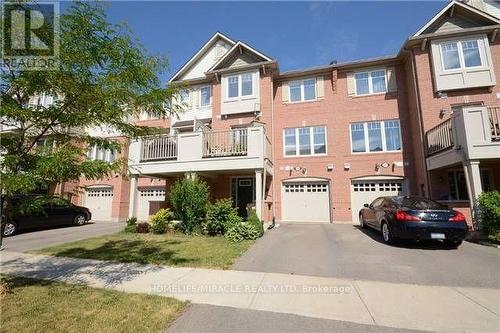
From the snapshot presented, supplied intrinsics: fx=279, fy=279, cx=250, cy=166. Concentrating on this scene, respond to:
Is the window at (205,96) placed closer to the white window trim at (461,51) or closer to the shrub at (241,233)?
the shrub at (241,233)

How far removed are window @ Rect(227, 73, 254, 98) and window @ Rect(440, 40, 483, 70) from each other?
9958mm

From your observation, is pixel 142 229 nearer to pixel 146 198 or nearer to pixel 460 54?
pixel 146 198

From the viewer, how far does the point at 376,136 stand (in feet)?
51.0

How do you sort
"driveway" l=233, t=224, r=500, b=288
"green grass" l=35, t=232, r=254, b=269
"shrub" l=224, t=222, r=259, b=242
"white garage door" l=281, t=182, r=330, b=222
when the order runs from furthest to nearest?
"white garage door" l=281, t=182, r=330, b=222, "shrub" l=224, t=222, r=259, b=242, "green grass" l=35, t=232, r=254, b=269, "driveway" l=233, t=224, r=500, b=288

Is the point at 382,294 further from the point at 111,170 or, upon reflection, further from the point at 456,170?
the point at 456,170

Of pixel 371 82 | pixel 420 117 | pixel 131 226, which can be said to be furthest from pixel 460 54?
pixel 131 226

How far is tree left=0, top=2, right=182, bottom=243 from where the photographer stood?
478 cm

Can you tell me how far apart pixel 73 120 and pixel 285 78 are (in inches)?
549

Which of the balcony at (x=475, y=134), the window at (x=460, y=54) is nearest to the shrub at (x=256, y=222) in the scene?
the balcony at (x=475, y=134)

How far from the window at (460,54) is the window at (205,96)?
13029 millimetres

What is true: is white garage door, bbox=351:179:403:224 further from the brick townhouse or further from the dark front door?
the dark front door

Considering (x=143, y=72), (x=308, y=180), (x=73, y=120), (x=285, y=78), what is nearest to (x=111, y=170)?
(x=73, y=120)

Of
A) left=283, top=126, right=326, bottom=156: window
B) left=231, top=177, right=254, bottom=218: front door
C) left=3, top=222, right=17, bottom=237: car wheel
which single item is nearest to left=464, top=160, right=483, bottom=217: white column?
left=283, top=126, right=326, bottom=156: window

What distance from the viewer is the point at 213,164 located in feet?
42.5
